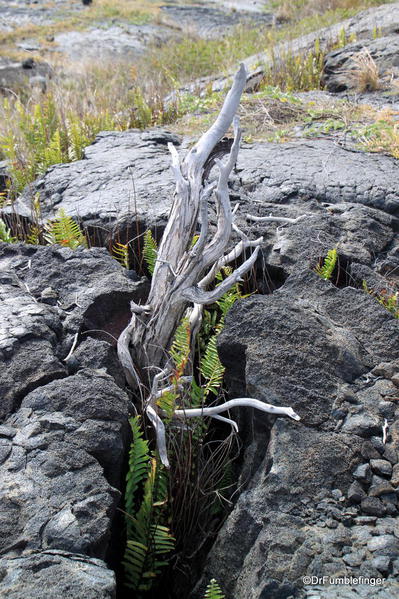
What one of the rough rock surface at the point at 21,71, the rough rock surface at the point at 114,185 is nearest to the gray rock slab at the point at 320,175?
the rough rock surface at the point at 114,185

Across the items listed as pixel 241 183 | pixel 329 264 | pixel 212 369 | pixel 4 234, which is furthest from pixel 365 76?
pixel 212 369

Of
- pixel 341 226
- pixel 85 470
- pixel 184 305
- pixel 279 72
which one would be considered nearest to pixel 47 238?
pixel 184 305

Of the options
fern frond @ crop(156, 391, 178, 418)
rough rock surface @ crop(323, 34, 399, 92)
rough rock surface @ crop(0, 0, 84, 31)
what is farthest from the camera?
rough rock surface @ crop(0, 0, 84, 31)

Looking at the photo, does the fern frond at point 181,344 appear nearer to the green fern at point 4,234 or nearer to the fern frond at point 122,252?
the fern frond at point 122,252

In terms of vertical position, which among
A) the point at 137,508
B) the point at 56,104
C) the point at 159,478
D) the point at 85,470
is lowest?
the point at 137,508

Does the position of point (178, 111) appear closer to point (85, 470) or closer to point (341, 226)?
point (341, 226)

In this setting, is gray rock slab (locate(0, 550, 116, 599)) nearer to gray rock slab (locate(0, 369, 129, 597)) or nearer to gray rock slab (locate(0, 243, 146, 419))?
gray rock slab (locate(0, 369, 129, 597))

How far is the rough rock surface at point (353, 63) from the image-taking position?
8.16m

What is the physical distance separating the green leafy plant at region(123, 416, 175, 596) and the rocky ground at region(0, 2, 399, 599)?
0.27ft

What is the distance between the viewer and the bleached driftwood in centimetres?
333

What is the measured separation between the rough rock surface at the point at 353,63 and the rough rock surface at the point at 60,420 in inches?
221

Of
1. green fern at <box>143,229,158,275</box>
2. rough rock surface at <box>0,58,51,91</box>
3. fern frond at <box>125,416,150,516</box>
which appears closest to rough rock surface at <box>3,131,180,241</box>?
green fern at <box>143,229,158,275</box>

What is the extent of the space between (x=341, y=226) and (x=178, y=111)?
4239 mm

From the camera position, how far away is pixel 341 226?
4.41 metres
